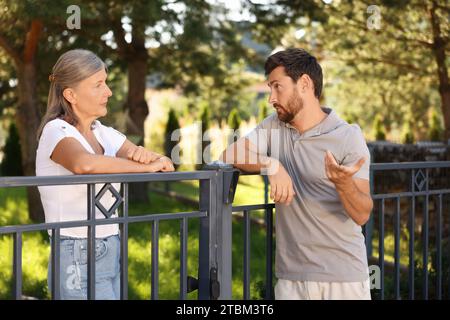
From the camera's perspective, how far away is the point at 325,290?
9.52 ft

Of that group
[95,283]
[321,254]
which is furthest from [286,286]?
[95,283]

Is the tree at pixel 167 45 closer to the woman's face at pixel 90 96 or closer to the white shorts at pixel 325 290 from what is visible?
the woman's face at pixel 90 96

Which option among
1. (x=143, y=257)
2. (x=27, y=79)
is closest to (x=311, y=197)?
(x=143, y=257)

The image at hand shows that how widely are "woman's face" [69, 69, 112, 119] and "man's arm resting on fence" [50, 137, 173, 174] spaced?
0.20m

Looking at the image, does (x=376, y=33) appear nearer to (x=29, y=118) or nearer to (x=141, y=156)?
(x=29, y=118)

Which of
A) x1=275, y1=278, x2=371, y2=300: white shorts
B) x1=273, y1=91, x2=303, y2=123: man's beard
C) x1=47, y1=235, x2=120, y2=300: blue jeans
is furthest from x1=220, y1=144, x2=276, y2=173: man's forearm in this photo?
x1=47, y1=235, x2=120, y2=300: blue jeans

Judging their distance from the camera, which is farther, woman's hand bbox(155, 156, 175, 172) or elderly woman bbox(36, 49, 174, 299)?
woman's hand bbox(155, 156, 175, 172)

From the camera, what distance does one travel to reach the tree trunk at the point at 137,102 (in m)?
12.9

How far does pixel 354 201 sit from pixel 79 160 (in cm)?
101

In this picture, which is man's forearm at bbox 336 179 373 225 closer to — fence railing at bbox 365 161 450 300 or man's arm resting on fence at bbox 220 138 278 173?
man's arm resting on fence at bbox 220 138 278 173

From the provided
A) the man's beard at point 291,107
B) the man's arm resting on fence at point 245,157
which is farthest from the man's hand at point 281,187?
the man's beard at point 291,107

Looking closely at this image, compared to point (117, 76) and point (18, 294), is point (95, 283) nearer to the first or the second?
point (18, 294)

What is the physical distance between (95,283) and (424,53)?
10.1 meters

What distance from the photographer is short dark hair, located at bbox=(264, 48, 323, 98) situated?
2.92 meters
